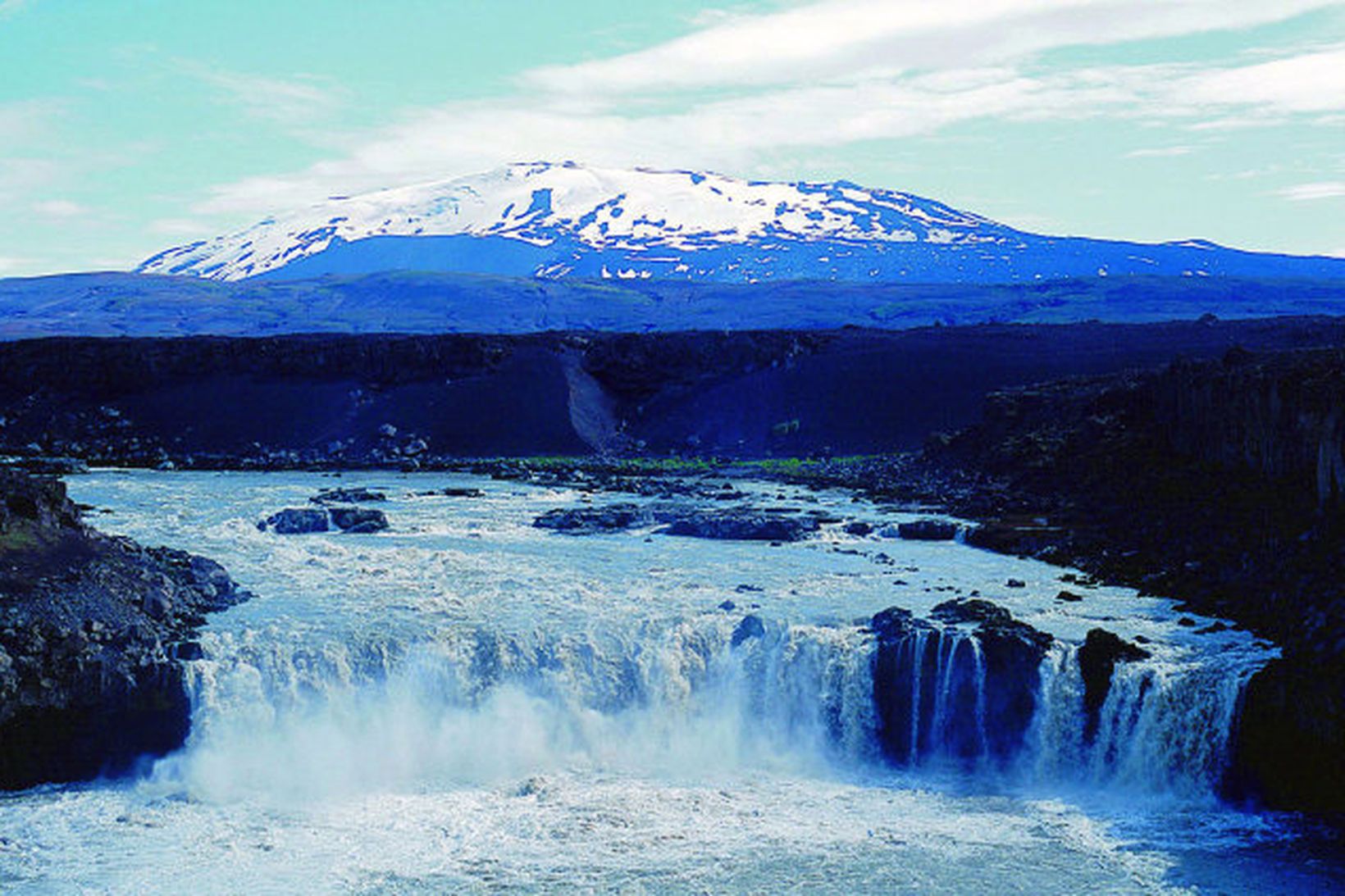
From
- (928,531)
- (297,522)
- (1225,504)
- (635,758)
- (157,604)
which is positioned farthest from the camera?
(297,522)

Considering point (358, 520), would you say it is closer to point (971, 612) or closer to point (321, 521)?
point (321, 521)

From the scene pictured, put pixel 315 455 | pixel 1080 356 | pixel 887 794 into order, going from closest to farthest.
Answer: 1. pixel 887 794
2. pixel 315 455
3. pixel 1080 356

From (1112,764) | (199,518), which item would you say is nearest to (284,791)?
(1112,764)

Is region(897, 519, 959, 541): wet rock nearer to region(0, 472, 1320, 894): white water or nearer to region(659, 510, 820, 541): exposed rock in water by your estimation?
region(659, 510, 820, 541): exposed rock in water

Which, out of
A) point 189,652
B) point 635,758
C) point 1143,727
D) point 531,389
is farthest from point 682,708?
point 531,389

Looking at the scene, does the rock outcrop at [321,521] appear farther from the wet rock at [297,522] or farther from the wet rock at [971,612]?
the wet rock at [971,612]

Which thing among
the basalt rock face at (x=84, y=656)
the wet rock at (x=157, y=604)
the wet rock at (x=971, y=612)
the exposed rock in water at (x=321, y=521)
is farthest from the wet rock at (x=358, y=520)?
the wet rock at (x=971, y=612)

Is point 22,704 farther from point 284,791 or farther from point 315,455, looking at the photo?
point 315,455
